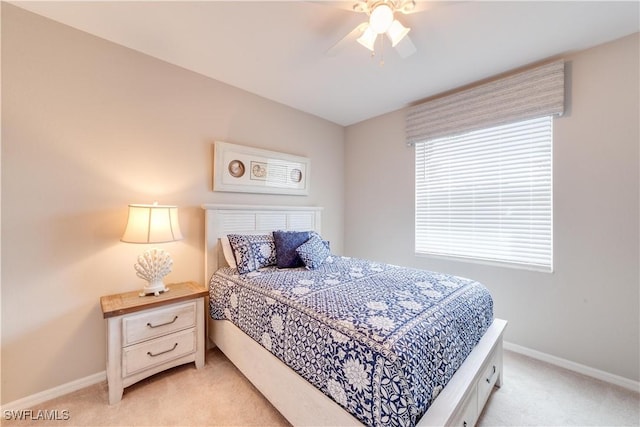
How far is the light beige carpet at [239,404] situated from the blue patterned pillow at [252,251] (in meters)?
0.84

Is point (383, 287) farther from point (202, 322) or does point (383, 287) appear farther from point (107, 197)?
point (107, 197)

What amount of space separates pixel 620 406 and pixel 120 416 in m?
3.21

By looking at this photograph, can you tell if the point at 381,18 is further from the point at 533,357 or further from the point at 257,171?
the point at 533,357

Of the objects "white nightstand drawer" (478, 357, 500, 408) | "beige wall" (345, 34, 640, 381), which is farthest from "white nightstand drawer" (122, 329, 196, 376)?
"beige wall" (345, 34, 640, 381)

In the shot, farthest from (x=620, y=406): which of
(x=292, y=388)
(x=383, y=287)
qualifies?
(x=292, y=388)

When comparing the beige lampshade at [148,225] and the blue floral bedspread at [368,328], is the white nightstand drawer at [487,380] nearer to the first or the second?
the blue floral bedspread at [368,328]

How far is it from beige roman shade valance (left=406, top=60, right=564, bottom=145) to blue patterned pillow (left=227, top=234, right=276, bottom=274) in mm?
Answer: 2064

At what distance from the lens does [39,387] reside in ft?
5.53

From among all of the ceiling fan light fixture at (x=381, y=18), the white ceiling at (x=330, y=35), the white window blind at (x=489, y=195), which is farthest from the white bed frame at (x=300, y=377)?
the ceiling fan light fixture at (x=381, y=18)

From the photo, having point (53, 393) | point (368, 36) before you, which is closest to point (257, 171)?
point (368, 36)

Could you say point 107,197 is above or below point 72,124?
below

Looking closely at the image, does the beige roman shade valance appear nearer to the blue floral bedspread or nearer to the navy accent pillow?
the blue floral bedspread

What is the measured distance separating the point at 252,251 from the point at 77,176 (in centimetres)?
137

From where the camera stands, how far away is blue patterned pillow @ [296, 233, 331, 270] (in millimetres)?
2270
